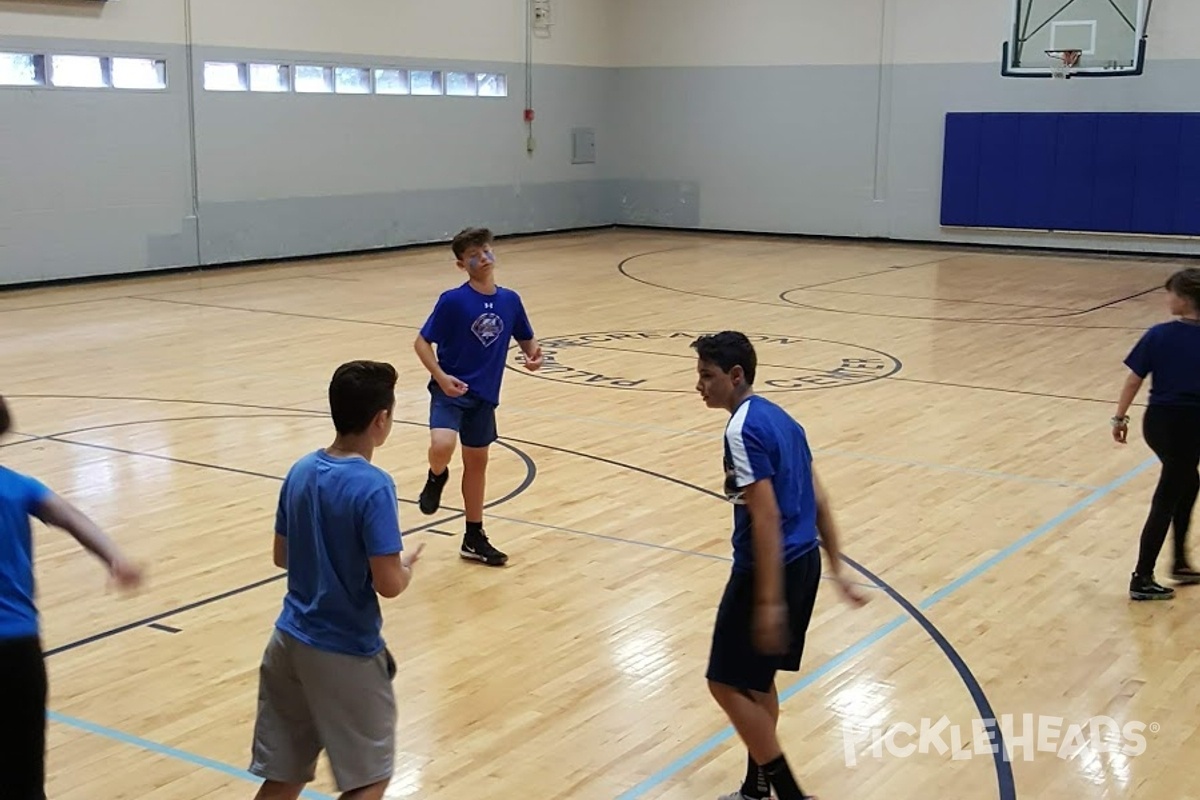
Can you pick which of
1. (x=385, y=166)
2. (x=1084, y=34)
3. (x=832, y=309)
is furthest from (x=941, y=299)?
(x=385, y=166)

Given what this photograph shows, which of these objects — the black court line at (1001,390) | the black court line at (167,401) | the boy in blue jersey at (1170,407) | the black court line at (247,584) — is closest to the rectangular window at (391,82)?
the black court line at (167,401)

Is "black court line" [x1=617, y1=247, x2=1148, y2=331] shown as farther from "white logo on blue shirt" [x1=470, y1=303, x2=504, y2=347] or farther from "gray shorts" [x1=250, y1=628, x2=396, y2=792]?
"gray shorts" [x1=250, y1=628, x2=396, y2=792]

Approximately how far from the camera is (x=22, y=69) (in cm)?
1659

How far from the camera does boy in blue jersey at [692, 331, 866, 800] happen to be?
3.82 metres

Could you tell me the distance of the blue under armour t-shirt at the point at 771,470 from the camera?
12.5 ft

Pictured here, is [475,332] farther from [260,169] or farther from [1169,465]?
[260,169]

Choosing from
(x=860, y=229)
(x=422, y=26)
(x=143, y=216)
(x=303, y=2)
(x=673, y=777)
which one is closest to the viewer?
(x=673, y=777)

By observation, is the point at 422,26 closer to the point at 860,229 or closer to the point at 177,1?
the point at 177,1

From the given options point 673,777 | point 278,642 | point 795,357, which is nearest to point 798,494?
point 673,777

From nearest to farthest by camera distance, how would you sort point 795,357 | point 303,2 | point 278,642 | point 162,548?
1. point 278,642
2. point 162,548
3. point 795,357
4. point 303,2

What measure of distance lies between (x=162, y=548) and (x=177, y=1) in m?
13.2

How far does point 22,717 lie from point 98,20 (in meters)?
15.9

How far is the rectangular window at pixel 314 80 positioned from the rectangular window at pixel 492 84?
326 cm

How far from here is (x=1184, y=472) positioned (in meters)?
6.11
